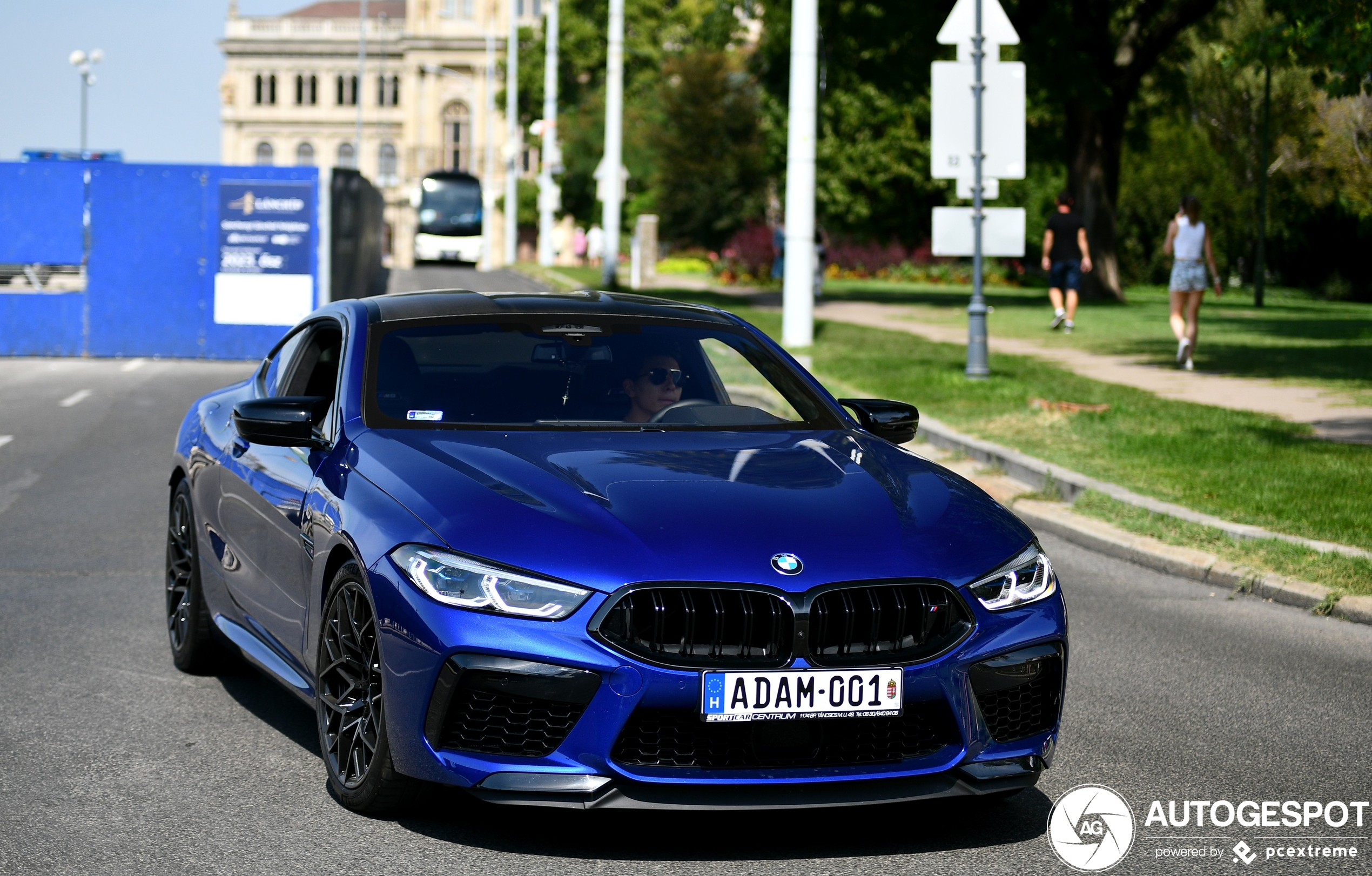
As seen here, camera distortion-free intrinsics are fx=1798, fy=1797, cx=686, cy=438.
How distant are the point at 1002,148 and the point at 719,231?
51.8m

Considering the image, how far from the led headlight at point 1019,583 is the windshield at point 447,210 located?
2544 inches

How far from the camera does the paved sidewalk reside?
14.2 meters

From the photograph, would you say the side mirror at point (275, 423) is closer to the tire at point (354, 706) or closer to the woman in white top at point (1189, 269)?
the tire at point (354, 706)

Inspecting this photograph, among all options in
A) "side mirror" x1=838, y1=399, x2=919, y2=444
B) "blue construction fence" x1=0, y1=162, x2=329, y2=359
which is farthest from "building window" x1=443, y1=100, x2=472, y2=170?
"side mirror" x1=838, y1=399, x2=919, y2=444

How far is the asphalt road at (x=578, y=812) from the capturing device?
14.8 feet

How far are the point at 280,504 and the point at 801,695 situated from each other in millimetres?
2046

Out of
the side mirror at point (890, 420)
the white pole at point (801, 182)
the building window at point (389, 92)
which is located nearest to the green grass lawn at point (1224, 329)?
the white pole at point (801, 182)

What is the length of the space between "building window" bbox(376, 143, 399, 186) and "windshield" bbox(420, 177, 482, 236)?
54.3 meters

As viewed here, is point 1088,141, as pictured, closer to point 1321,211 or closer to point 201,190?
point 1321,211

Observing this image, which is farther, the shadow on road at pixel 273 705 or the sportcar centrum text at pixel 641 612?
the shadow on road at pixel 273 705

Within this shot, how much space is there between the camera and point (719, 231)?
226ft

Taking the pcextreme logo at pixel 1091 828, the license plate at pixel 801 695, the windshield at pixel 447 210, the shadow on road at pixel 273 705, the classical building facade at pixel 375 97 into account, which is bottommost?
the pcextreme logo at pixel 1091 828

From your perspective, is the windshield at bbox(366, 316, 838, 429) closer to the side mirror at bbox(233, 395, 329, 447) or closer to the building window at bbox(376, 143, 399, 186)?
the side mirror at bbox(233, 395, 329, 447)

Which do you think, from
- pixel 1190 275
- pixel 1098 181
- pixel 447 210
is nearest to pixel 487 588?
pixel 1190 275
